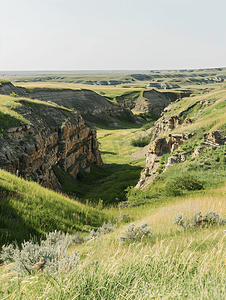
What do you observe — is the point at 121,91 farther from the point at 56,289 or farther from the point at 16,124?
the point at 56,289

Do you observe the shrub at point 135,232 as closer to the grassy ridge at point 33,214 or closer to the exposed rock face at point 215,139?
the grassy ridge at point 33,214

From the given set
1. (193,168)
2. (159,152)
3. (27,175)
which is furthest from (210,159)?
(27,175)

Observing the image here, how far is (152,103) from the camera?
124625 mm

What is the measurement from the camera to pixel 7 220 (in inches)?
Result: 270

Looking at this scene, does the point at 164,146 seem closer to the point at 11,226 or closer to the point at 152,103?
the point at 11,226

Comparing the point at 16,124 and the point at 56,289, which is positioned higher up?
the point at 16,124

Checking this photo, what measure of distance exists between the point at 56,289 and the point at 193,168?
1580 cm

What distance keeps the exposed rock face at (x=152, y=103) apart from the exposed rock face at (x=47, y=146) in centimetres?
8760

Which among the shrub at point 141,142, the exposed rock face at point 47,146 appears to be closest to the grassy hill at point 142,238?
the exposed rock face at point 47,146

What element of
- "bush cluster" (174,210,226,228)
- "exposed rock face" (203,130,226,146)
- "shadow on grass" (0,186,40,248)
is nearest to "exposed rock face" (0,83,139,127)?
"exposed rock face" (203,130,226,146)

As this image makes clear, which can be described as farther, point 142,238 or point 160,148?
point 160,148

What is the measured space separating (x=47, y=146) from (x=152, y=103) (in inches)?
4193

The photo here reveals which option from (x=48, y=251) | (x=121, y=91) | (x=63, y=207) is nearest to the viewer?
(x=48, y=251)

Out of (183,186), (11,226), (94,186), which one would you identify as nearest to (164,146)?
(94,186)
